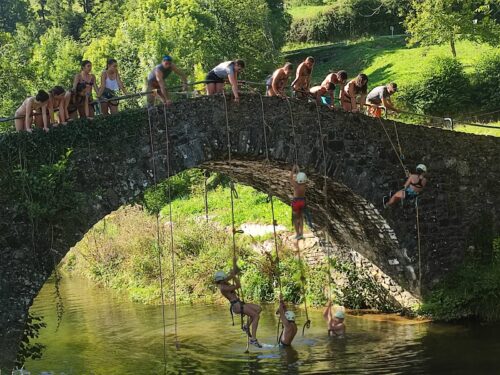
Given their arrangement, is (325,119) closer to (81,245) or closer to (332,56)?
(81,245)

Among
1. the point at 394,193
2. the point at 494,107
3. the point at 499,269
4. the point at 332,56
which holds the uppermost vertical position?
the point at 332,56

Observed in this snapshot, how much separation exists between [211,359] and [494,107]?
19.3 meters

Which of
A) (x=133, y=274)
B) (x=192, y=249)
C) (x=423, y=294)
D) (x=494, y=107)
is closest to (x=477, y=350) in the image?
(x=423, y=294)

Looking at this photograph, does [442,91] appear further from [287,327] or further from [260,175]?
[287,327]

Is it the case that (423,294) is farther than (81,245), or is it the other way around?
(81,245)

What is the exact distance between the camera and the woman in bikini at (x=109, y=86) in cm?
1463

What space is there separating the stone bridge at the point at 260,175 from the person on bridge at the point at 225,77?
0.33 m

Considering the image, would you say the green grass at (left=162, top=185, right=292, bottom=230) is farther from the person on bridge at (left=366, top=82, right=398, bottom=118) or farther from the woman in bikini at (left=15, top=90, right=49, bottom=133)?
the woman in bikini at (left=15, top=90, right=49, bottom=133)

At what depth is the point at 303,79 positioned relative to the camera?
53.1ft

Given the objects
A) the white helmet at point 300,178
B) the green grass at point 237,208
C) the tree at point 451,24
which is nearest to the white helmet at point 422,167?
the white helmet at point 300,178

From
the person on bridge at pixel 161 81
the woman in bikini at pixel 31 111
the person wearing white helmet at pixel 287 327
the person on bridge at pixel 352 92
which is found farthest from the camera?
the person on bridge at pixel 352 92

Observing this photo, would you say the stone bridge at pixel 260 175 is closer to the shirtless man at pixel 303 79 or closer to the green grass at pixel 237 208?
the shirtless man at pixel 303 79

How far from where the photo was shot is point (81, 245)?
2903 centimetres

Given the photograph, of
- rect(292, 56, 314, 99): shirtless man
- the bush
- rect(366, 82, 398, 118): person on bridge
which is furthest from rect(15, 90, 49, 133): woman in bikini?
the bush
